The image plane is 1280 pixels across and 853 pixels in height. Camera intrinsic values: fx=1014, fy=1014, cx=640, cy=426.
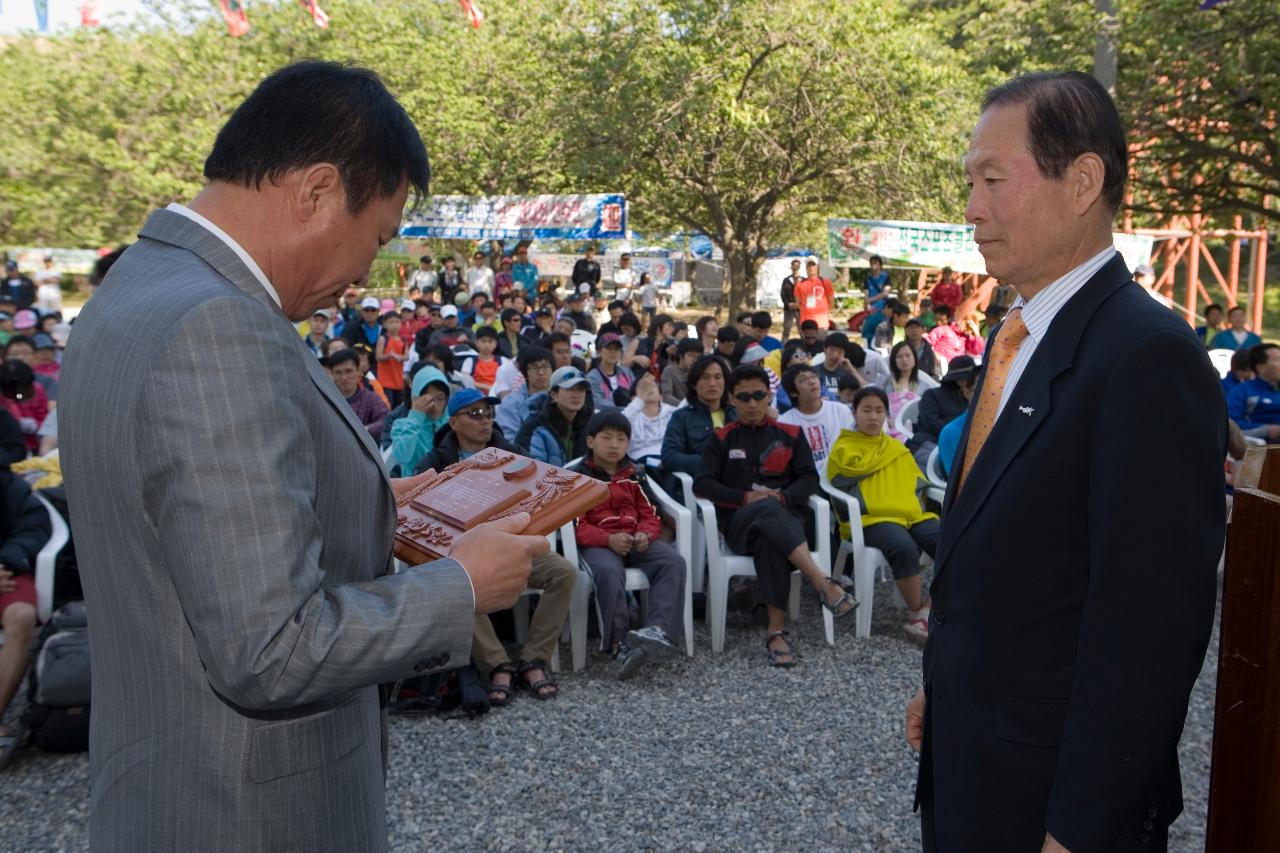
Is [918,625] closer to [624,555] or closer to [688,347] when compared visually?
[624,555]

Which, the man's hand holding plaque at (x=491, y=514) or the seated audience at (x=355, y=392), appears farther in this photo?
the seated audience at (x=355, y=392)

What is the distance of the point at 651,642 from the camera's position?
458cm

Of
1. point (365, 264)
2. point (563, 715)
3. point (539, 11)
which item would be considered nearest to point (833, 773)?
point (563, 715)

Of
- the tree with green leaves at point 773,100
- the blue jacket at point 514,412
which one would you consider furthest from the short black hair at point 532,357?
the tree with green leaves at point 773,100

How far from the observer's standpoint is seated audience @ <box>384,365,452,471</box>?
5.70 metres

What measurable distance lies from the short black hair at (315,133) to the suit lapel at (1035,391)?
90 cm

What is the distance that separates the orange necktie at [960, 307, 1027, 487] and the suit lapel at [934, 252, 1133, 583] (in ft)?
0.48

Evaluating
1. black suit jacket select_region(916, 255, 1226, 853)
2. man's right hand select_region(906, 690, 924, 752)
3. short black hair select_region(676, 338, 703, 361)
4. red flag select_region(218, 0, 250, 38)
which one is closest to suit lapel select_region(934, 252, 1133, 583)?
black suit jacket select_region(916, 255, 1226, 853)

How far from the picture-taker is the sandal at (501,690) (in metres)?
4.33

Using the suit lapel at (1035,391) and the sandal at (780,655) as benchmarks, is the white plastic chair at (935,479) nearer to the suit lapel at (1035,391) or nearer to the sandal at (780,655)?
the sandal at (780,655)

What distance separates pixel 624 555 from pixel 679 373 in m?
3.52

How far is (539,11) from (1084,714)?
20510 mm

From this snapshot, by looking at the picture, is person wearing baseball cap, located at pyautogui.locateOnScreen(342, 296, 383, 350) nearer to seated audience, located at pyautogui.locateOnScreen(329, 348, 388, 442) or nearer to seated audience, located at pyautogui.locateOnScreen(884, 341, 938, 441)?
seated audience, located at pyautogui.locateOnScreen(329, 348, 388, 442)

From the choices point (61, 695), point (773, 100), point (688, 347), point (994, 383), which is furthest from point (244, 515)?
point (773, 100)
